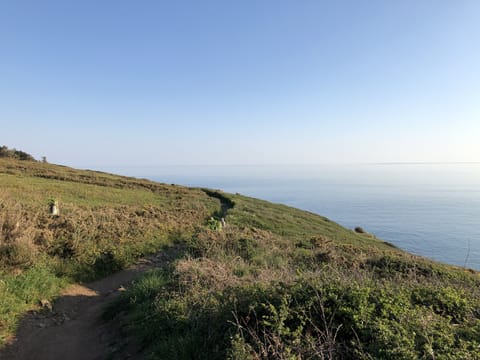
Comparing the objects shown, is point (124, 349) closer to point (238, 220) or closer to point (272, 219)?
point (238, 220)

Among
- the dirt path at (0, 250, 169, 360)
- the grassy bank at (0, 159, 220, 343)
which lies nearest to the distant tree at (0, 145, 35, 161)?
the grassy bank at (0, 159, 220, 343)

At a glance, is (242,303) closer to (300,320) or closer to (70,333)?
(300,320)

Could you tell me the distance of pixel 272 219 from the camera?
27.9 metres

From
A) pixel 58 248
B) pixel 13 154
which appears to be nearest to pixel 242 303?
pixel 58 248

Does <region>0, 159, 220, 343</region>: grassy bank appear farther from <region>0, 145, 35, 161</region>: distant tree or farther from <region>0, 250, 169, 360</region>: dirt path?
<region>0, 145, 35, 161</region>: distant tree

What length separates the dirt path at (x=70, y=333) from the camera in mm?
5371

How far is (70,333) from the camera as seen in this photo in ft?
20.6

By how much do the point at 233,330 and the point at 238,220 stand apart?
1954 cm

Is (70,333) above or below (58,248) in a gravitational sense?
below

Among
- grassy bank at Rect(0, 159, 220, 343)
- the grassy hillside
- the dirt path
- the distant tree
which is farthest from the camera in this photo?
the distant tree

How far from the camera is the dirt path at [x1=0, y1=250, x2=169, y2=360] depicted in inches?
211

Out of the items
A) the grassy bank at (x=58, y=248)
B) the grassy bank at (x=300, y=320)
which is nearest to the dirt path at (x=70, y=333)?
the grassy bank at (x=58, y=248)

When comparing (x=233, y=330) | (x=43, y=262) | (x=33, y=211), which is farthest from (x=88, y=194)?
(x=233, y=330)

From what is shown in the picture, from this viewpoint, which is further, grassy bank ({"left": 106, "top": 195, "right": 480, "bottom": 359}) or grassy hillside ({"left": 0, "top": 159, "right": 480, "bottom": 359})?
grassy hillside ({"left": 0, "top": 159, "right": 480, "bottom": 359})
